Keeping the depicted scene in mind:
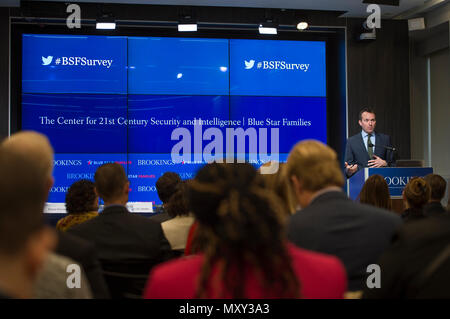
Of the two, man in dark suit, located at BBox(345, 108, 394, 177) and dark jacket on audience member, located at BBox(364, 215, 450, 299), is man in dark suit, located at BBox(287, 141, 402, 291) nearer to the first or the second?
dark jacket on audience member, located at BBox(364, 215, 450, 299)

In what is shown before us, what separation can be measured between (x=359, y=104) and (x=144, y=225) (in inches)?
241

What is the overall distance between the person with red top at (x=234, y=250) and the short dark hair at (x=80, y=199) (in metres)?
2.23

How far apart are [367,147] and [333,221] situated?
4.68m

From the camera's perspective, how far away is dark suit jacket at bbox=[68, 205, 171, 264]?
2.49 metres

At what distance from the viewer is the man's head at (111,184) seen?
263cm

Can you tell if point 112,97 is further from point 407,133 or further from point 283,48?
point 407,133

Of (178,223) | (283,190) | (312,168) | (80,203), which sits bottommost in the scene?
(178,223)

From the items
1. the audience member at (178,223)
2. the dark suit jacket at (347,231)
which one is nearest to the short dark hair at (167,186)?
the audience member at (178,223)

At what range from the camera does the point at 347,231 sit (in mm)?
1825

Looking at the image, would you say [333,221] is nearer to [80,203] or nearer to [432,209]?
[432,209]

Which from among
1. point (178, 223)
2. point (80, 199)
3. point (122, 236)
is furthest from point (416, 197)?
point (80, 199)

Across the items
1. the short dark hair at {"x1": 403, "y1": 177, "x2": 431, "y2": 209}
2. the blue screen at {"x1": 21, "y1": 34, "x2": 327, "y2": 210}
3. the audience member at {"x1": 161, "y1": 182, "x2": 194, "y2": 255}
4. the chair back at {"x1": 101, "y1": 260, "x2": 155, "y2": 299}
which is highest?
the blue screen at {"x1": 21, "y1": 34, "x2": 327, "y2": 210}

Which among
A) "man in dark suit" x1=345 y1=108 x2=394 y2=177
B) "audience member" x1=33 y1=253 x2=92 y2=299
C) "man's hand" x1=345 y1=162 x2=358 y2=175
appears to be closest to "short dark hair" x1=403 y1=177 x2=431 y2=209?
"audience member" x1=33 y1=253 x2=92 y2=299

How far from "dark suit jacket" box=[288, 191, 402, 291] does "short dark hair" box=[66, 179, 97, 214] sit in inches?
74.4
